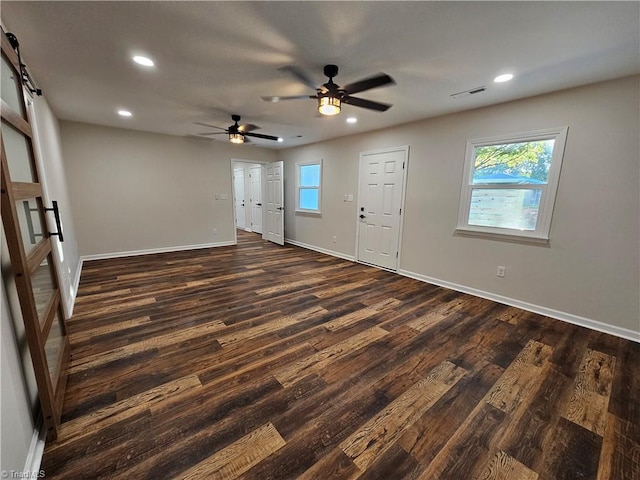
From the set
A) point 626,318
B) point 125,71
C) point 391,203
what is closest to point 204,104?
point 125,71

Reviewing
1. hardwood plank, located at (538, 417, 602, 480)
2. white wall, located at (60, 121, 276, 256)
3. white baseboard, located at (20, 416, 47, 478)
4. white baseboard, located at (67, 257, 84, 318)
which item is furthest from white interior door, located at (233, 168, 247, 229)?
hardwood plank, located at (538, 417, 602, 480)

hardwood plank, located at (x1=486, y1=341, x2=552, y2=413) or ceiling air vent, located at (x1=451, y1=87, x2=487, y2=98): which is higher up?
ceiling air vent, located at (x1=451, y1=87, x2=487, y2=98)

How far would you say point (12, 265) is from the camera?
4.07 feet

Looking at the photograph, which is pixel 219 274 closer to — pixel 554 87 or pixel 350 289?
pixel 350 289

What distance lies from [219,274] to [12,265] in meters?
3.02

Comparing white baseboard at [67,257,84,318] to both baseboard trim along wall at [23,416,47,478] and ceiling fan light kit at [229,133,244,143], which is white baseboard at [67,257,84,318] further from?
ceiling fan light kit at [229,133,244,143]

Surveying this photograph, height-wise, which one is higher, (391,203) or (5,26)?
(5,26)

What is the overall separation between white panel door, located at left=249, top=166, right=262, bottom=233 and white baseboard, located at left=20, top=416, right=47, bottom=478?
21.4 ft

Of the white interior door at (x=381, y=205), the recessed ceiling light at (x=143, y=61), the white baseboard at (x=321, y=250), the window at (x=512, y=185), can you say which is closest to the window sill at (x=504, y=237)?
the window at (x=512, y=185)

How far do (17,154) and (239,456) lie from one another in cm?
219

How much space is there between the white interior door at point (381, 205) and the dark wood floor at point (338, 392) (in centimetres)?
152

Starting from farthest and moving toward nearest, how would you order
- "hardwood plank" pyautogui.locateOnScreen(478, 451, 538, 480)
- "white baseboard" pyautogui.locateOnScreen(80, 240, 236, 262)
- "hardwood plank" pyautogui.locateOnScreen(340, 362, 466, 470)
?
"white baseboard" pyautogui.locateOnScreen(80, 240, 236, 262), "hardwood plank" pyautogui.locateOnScreen(340, 362, 466, 470), "hardwood plank" pyautogui.locateOnScreen(478, 451, 538, 480)

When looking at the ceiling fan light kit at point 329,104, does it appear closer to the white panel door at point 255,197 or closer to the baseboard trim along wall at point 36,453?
the baseboard trim along wall at point 36,453

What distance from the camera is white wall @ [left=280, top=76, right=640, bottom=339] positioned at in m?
2.52
